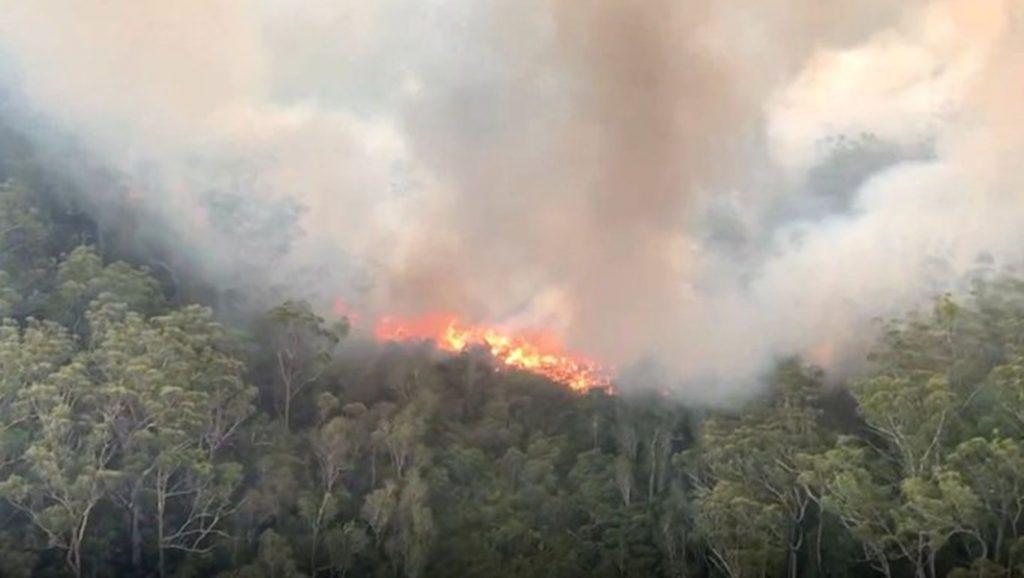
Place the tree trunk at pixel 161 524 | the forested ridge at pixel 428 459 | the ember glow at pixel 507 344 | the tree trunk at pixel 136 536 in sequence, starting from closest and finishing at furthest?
1. the forested ridge at pixel 428 459
2. the tree trunk at pixel 161 524
3. the tree trunk at pixel 136 536
4. the ember glow at pixel 507 344

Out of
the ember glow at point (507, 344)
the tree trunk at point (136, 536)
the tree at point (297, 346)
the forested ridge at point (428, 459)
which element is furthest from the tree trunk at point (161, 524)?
the ember glow at point (507, 344)

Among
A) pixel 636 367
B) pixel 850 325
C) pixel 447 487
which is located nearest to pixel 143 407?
pixel 447 487

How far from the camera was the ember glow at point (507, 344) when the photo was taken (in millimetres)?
48375

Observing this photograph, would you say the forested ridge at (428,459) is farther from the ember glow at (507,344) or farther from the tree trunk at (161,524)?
the ember glow at (507,344)

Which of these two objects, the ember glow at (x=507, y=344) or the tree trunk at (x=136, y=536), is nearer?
the tree trunk at (x=136, y=536)

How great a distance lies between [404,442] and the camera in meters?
38.4

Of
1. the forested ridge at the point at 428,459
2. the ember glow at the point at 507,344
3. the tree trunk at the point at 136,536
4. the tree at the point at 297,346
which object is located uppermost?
the ember glow at the point at 507,344

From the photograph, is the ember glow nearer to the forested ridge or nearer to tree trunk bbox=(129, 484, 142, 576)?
the forested ridge

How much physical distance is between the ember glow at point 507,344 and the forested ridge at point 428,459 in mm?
4645

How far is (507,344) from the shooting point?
5075 centimetres

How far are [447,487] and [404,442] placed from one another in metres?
2.09

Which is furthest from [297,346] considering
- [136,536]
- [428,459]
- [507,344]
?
[507,344]

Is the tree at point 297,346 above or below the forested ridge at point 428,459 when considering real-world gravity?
above

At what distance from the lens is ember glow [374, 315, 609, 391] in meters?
48.4
